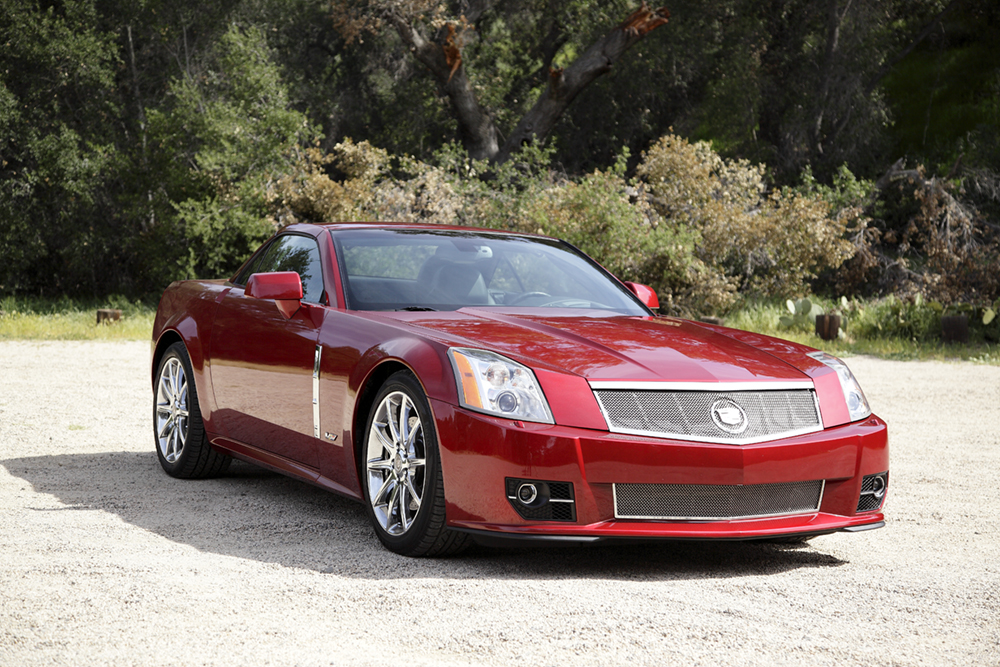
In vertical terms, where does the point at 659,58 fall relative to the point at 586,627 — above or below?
above

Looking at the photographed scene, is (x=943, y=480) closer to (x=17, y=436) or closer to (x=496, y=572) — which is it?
(x=496, y=572)

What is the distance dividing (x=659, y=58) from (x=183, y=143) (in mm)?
11881

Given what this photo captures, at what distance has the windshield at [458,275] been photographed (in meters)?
5.50

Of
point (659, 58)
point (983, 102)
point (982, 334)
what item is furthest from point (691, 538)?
point (983, 102)

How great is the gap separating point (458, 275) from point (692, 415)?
181cm

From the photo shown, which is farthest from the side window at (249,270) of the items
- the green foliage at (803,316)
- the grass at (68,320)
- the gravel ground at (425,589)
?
the green foliage at (803,316)

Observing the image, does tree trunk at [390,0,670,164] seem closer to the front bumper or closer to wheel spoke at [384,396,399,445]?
wheel spoke at [384,396,399,445]

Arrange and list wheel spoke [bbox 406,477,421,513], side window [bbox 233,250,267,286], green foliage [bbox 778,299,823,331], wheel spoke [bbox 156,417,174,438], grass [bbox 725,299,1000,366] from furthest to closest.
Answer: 1. green foliage [bbox 778,299,823,331]
2. grass [bbox 725,299,1000,366]
3. wheel spoke [bbox 156,417,174,438]
4. side window [bbox 233,250,267,286]
5. wheel spoke [bbox 406,477,421,513]

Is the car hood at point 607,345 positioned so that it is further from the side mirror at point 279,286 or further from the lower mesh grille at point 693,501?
the side mirror at point 279,286

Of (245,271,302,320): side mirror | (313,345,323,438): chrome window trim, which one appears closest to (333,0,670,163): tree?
(245,271,302,320): side mirror

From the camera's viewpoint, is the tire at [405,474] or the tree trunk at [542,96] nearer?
the tire at [405,474]

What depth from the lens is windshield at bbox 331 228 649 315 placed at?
5.50 meters

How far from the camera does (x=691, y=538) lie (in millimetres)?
4273

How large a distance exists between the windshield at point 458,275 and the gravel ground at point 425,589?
115 centimetres
